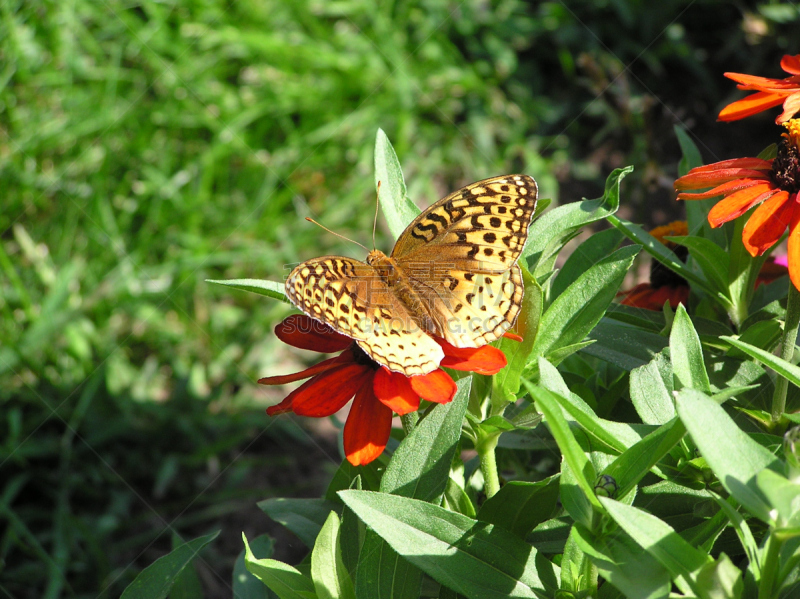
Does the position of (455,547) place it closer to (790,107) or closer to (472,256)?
(472,256)

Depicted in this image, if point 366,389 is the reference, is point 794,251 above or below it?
above

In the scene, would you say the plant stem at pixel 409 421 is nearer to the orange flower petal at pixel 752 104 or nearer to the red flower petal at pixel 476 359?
the red flower petal at pixel 476 359

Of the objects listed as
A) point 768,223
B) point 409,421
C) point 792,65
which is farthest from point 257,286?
point 792,65

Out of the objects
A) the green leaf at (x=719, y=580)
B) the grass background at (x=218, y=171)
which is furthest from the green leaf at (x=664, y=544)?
the grass background at (x=218, y=171)

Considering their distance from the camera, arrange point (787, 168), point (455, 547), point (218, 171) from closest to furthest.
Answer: point (455, 547)
point (787, 168)
point (218, 171)

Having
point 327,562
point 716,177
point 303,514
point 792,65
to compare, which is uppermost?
point 792,65

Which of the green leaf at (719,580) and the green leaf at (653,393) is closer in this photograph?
the green leaf at (719,580)
